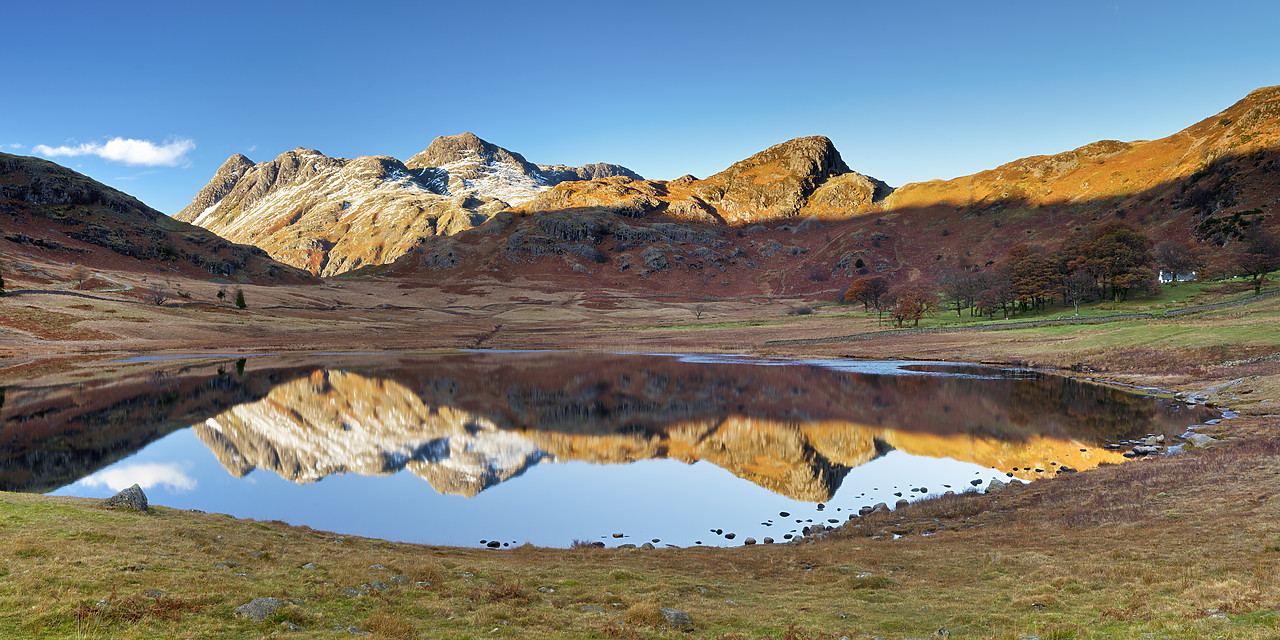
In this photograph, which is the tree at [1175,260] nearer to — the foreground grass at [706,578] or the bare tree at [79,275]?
the foreground grass at [706,578]

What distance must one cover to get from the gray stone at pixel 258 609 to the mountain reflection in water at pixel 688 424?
776 inches

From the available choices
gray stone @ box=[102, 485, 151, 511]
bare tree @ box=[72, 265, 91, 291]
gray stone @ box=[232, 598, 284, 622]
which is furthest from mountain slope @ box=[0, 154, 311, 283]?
gray stone @ box=[232, 598, 284, 622]

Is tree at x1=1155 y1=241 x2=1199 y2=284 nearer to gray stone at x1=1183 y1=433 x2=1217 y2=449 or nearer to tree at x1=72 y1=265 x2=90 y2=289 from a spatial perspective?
gray stone at x1=1183 y1=433 x2=1217 y2=449

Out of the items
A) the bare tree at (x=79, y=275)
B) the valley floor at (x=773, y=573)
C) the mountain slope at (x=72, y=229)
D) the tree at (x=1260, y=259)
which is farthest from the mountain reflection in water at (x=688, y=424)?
the mountain slope at (x=72, y=229)

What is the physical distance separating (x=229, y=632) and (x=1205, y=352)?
233 ft

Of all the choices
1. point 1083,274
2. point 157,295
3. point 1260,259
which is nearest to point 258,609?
point 1083,274

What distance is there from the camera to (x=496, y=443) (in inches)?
1548

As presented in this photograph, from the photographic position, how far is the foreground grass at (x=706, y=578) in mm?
9820

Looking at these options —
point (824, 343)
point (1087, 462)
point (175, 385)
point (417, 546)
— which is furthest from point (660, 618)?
point (824, 343)

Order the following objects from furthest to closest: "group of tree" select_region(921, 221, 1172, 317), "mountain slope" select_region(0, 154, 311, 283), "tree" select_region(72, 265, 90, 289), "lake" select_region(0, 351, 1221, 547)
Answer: "mountain slope" select_region(0, 154, 311, 283), "tree" select_region(72, 265, 90, 289), "group of tree" select_region(921, 221, 1172, 317), "lake" select_region(0, 351, 1221, 547)

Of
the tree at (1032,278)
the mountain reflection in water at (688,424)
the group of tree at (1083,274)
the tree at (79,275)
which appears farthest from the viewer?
the tree at (79,275)

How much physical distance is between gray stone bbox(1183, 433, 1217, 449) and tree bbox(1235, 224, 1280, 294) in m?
73.6

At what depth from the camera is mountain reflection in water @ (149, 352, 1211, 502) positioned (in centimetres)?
3381

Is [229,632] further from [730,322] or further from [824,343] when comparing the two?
[730,322]
